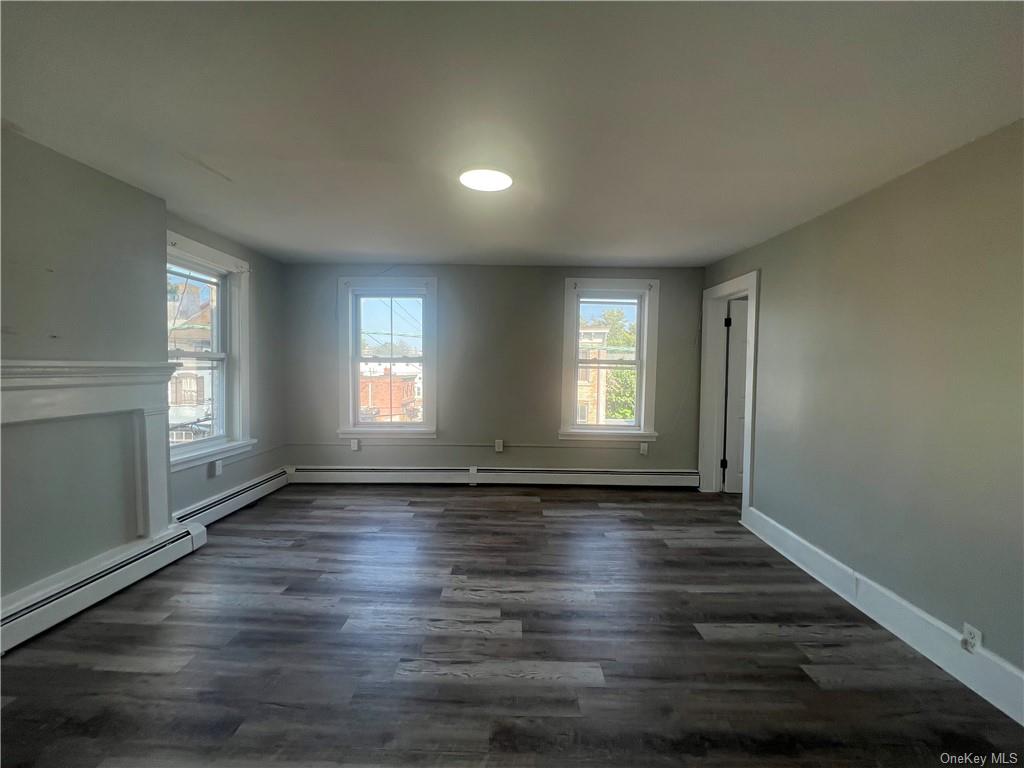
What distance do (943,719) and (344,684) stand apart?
2261 millimetres

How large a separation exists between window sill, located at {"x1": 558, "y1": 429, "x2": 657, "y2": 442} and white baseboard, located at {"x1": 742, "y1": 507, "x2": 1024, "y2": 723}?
1565mm

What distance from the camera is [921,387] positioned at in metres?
1.91

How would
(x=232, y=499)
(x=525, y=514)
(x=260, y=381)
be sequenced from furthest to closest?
(x=260, y=381) < (x=525, y=514) < (x=232, y=499)

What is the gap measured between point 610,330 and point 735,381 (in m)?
1.32

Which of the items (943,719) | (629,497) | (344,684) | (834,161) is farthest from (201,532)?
(834,161)

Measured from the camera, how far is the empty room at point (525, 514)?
1.31 m

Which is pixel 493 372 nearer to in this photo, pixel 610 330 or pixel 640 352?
pixel 610 330

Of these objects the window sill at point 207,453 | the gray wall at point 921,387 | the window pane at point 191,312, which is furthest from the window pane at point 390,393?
the gray wall at point 921,387

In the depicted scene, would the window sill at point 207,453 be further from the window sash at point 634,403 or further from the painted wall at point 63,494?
the window sash at point 634,403

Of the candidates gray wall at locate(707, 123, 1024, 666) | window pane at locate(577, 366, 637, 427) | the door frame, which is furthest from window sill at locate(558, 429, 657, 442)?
gray wall at locate(707, 123, 1024, 666)

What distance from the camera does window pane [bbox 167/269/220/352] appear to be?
9.91ft

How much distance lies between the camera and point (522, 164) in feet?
6.44

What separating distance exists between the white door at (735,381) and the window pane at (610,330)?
924 mm

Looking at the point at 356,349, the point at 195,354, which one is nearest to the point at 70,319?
the point at 195,354
